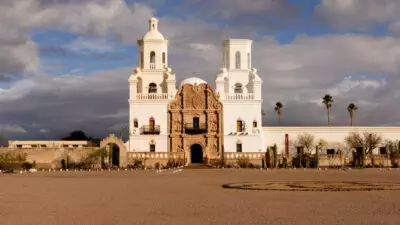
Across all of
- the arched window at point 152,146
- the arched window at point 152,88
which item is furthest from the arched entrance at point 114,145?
the arched window at point 152,88

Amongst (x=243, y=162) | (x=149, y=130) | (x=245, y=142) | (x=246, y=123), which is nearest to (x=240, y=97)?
(x=246, y=123)

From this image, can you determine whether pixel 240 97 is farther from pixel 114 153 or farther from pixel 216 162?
pixel 114 153

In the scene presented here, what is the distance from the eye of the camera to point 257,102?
60281 mm

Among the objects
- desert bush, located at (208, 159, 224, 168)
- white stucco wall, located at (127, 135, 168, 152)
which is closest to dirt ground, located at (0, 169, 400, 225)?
desert bush, located at (208, 159, 224, 168)

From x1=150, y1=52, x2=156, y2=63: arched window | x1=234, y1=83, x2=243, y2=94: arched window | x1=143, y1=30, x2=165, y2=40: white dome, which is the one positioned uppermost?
x1=143, y1=30, x2=165, y2=40: white dome

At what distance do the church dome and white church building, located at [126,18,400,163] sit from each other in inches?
4.0

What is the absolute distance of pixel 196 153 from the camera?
62188 mm

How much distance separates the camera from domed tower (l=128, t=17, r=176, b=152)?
59.5 meters

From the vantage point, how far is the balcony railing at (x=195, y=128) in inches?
2367

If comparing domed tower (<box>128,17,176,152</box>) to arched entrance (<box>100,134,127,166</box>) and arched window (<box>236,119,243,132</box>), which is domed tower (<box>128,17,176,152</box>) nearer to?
arched entrance (<box>100,134,127,166</box>)

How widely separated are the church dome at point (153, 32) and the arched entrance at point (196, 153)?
11.5m

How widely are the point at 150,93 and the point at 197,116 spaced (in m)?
5.16

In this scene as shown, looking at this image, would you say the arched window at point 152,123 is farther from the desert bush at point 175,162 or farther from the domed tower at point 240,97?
the domed tower at point 240,97

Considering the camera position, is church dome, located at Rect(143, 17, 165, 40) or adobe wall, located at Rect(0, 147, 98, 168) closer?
adobe wall, located at Rect(0, 147, 98, 168)
